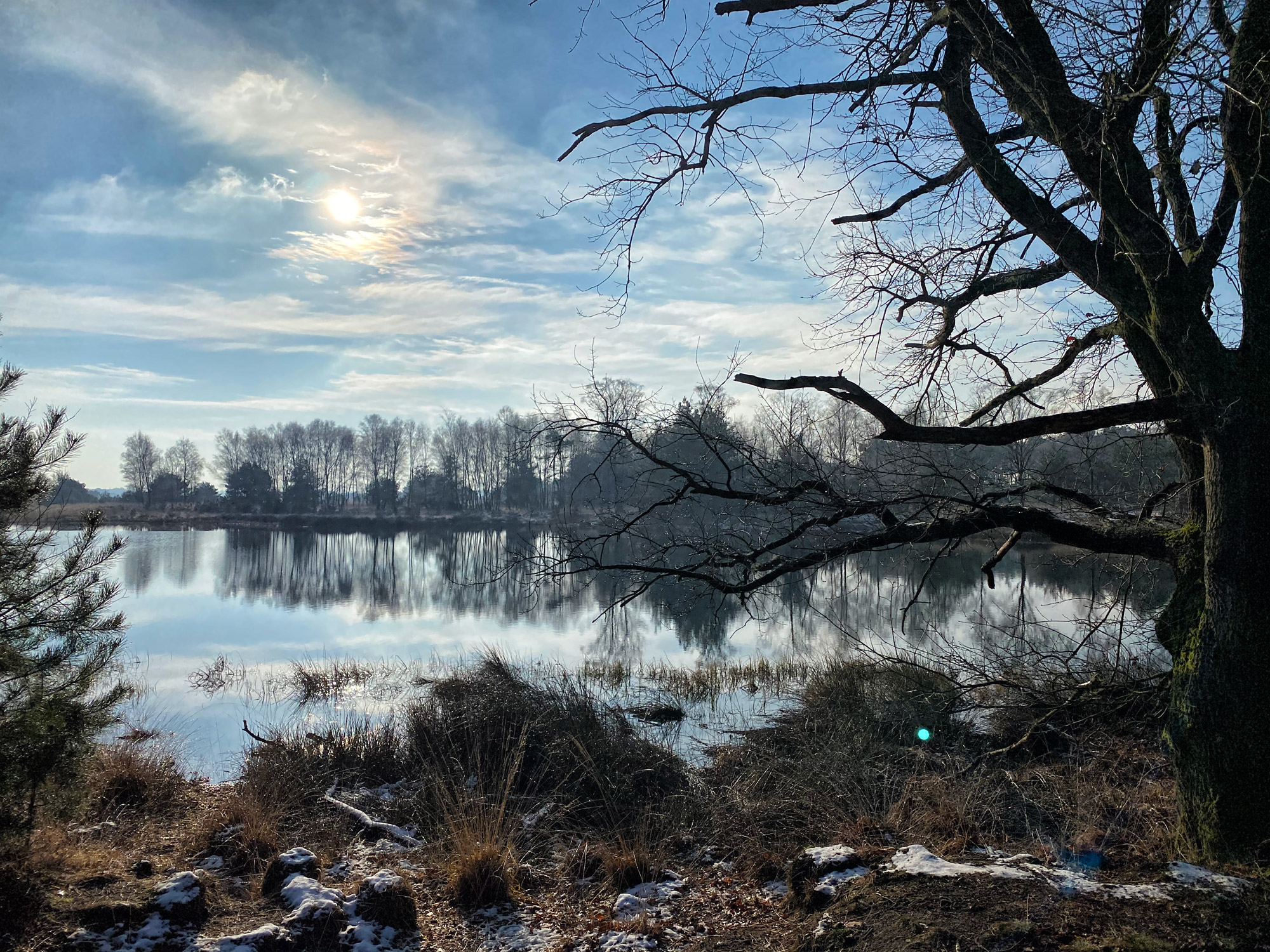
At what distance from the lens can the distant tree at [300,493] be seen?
85750 millimetres

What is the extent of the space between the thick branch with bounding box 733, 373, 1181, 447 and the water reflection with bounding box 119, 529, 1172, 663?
1319 millimetres

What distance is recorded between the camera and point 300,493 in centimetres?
8681

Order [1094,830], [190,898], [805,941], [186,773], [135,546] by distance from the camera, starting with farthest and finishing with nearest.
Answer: [135,546] → [186,773] → [1094,830] → [190,898] → [805,941]

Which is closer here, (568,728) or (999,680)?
(999,680)

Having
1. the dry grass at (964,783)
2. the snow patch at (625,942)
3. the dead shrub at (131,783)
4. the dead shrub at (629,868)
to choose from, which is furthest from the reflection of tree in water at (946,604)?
the dead shrub at (131,783)

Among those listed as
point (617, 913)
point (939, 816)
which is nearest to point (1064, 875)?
point (939, 816)

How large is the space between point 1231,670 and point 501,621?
2279cm

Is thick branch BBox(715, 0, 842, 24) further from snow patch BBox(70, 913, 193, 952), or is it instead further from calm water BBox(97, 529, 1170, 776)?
snow patch BBox(70, 913, 193, 952)

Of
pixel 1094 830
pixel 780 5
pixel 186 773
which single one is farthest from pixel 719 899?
pixel 186 773

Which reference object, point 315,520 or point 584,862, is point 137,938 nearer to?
point 584,862

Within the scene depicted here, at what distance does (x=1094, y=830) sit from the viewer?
502 cm

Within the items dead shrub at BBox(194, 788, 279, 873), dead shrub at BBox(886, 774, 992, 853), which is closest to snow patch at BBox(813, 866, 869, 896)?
dead shrub at BBox(886, 774, 992, 853)

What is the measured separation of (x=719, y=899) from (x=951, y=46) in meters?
5.89

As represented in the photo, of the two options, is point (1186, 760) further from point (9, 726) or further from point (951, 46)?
point (9, 726)
